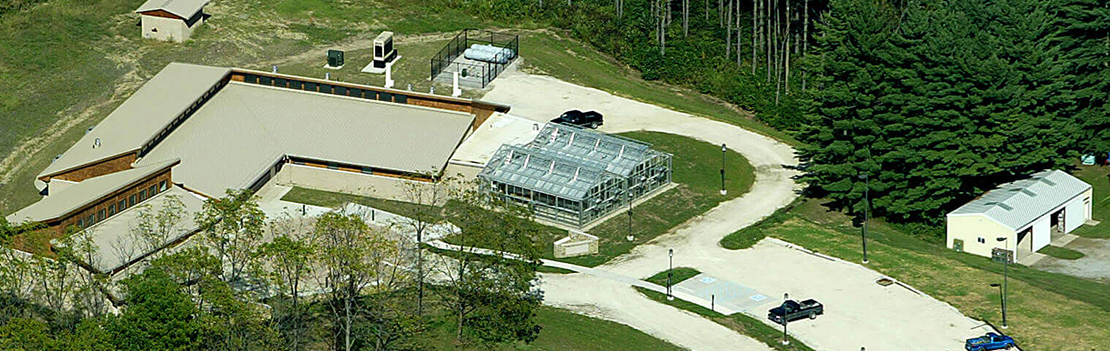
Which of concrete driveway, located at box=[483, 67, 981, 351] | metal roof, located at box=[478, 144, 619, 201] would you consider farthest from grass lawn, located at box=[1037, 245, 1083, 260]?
metal roof, located at box=[478, 144, 619, 201]

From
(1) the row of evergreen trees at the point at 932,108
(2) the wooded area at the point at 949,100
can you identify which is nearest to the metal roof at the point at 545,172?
(1) the row of evergreen trees at the point at 932,108

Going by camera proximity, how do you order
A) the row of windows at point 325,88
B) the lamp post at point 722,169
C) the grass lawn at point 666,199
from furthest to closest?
the row of windows at point 325,88
the lamp post at point 722,169
the grass lawn at point 666,199

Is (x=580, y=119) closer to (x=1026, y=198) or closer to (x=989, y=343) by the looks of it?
(x=1026, y=198)

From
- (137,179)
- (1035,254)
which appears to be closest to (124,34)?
(137,179)

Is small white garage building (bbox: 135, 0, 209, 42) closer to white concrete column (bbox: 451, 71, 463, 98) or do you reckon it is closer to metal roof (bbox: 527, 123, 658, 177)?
white concrete column (bbox: 451, 71, 463, 98)

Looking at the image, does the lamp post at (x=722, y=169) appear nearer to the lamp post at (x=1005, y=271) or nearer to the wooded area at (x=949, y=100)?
the wooded area at (x=949, y=100)

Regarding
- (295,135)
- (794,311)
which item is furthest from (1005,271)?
(295,135)
